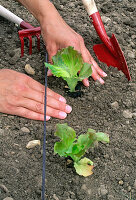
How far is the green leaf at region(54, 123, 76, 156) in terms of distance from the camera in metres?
1.90

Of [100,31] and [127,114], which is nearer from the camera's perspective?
[127,114]

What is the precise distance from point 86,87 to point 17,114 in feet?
1.76

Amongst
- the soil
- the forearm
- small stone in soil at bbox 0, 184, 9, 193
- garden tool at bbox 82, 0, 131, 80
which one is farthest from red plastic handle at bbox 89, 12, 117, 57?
small stone in soil at bbox 0, 184, 9, 193

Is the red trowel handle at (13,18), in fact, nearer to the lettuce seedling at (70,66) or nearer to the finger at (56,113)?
the lettuce seedling at (70,66)

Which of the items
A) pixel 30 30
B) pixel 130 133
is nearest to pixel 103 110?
pixel 130 133

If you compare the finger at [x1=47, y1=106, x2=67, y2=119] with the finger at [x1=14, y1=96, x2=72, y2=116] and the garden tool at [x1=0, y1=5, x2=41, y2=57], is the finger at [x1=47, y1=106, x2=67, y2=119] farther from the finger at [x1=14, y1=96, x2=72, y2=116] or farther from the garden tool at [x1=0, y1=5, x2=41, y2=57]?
the garden tool at [x1=0, y1=5, x2=41, y2=57]

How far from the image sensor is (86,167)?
1.97 meters

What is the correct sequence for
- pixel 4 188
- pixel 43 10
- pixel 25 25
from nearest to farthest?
pixel 4 188 → pixel 43 10 → pixel 25 25

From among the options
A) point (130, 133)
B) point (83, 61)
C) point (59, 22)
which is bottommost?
point (130, 133)

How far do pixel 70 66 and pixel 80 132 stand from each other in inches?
17.3

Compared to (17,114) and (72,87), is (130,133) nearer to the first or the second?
(72,87)

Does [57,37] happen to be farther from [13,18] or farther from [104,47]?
[13,18]

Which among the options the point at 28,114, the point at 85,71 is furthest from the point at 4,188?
the point at 85,71

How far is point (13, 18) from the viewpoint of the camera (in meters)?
2.83
